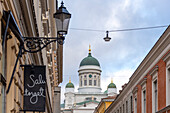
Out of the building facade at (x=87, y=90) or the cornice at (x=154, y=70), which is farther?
the building facade at (x=87, y=90)

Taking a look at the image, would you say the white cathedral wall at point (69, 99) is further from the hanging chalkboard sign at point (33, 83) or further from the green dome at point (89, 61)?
the hanging chalkboard sign at point (33, 83)

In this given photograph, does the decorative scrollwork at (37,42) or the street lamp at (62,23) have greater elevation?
the street lamp at (62,23)

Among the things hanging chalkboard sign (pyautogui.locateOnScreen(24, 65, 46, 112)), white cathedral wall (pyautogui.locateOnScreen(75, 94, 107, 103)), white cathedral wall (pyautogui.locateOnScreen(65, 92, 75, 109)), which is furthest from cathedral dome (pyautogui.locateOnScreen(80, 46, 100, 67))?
hanging chalkboard sign (pyautogui.locateOnScreen(24, 65, 46, 112))

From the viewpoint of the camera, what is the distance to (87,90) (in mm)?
141625

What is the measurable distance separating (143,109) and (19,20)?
16521 millimetres

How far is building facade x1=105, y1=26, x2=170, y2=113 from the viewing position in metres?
19.7

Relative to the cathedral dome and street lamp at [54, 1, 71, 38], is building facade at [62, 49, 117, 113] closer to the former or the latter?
the cathedral dome

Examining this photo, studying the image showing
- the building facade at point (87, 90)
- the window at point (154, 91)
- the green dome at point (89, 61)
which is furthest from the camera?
the green dome at point (89, 61)

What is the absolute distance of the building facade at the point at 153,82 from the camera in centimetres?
1973

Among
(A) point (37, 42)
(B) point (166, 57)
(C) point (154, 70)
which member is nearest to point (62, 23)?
(A) point (37, 42)

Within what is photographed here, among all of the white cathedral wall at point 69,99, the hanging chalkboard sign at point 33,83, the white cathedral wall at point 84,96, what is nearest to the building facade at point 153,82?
the hanging chalkboard sign at point 33,83

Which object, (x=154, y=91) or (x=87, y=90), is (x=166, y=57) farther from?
(x=87, y=90)

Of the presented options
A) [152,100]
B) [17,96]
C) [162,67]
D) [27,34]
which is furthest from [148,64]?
[17,96]

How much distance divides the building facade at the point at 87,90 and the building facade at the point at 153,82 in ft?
342
